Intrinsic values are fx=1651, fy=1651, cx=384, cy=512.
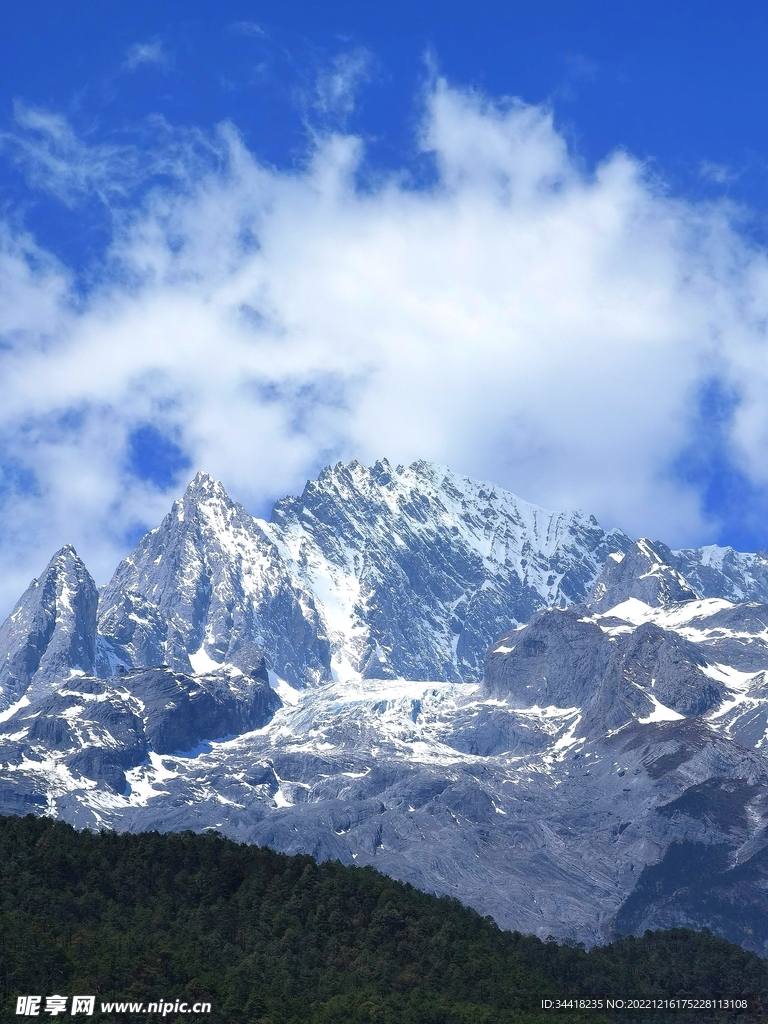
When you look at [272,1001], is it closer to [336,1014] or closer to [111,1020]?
[336,1014]

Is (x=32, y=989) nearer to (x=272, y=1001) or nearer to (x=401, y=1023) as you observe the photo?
(x=272, y=1001)

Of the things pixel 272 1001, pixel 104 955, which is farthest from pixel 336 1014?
pixel 104 955

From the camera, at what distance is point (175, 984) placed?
197750 millimetres

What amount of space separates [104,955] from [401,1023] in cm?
3678

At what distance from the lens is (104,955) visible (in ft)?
655

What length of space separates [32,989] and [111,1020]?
14.6 meters

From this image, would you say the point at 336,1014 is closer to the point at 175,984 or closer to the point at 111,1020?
the point at 175,984

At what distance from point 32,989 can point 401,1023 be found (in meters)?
43.9

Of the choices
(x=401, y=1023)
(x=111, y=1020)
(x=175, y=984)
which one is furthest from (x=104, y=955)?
(x=401, y=1023)

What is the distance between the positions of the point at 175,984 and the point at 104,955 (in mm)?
9532

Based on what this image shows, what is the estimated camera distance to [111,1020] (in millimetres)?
177375

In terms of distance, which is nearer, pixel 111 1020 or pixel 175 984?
pixel 111 1020

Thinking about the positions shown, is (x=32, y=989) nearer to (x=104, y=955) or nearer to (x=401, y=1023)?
(x=104, y=955)

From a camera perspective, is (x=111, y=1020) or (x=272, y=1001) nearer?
(x=111, y=1020)
